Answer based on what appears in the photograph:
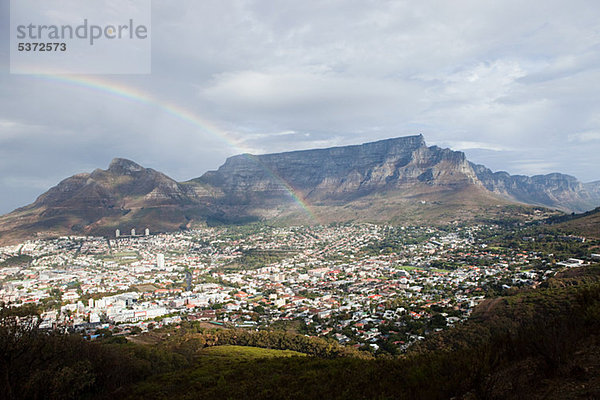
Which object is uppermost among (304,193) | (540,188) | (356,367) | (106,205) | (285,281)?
(540,188)

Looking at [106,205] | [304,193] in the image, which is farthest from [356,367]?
[304,193]

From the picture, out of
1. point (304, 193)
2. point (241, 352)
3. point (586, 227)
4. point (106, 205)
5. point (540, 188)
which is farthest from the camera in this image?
point (540, 188)

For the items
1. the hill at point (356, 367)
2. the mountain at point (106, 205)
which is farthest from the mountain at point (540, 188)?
the hill at point (356, 367)

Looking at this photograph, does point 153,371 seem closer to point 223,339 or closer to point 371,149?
point 223,339

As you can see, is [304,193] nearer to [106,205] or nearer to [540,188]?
[106,205]

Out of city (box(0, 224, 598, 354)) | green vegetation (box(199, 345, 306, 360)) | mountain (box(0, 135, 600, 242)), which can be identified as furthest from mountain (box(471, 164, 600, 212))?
green vegetation (box(199, 345, 306, 360))

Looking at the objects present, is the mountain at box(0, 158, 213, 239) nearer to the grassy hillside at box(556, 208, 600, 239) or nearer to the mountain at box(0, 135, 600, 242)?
the mountain at box(0, 135, 600, 242)

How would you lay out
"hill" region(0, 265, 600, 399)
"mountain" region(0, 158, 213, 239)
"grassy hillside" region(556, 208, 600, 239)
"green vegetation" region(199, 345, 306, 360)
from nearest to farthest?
"hill" region(0, 265, 600, 399), "green vegetation" region(199, 345, 306, 360), "grassy hillside" region(556, 208, 600, 239), "mountain" region(0, 158, 213, 239)

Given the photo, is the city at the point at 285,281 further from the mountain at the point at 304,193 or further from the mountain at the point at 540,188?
the mountain at the point at 540,188

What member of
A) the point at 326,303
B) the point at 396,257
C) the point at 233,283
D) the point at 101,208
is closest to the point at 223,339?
the point at 326,303
